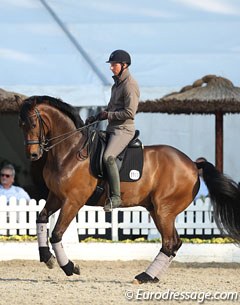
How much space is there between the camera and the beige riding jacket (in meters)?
10.2

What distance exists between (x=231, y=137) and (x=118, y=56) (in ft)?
24.6

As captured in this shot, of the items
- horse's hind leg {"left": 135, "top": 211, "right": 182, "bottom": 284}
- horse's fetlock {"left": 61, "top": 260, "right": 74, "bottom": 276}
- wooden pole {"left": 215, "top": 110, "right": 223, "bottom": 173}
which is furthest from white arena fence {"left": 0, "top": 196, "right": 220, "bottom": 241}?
horse's fetlock {"left": 61, "top": 260, "right": 74, "bottom": 276}

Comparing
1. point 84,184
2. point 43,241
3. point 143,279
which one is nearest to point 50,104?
point 84,184

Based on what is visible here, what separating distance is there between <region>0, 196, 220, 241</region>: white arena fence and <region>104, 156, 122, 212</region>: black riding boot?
300cm

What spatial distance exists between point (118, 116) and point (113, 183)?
2.46 ft

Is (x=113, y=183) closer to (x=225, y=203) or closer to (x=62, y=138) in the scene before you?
(x=62, y=138)

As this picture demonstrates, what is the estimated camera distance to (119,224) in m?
13.5

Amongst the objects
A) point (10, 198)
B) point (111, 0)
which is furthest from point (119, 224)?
point (111, 0)

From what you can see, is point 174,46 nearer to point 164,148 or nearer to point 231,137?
point 231,137

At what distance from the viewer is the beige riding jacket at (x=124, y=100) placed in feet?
33.5

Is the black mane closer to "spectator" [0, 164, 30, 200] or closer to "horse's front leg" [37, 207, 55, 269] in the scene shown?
"horse's front leg" [37, 207, 55, 269]

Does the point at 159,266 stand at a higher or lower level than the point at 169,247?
lower

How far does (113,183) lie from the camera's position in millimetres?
10250

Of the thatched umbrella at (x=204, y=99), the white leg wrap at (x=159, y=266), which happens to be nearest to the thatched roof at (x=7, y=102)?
the thatched umbrella at (x=204, y=99)
